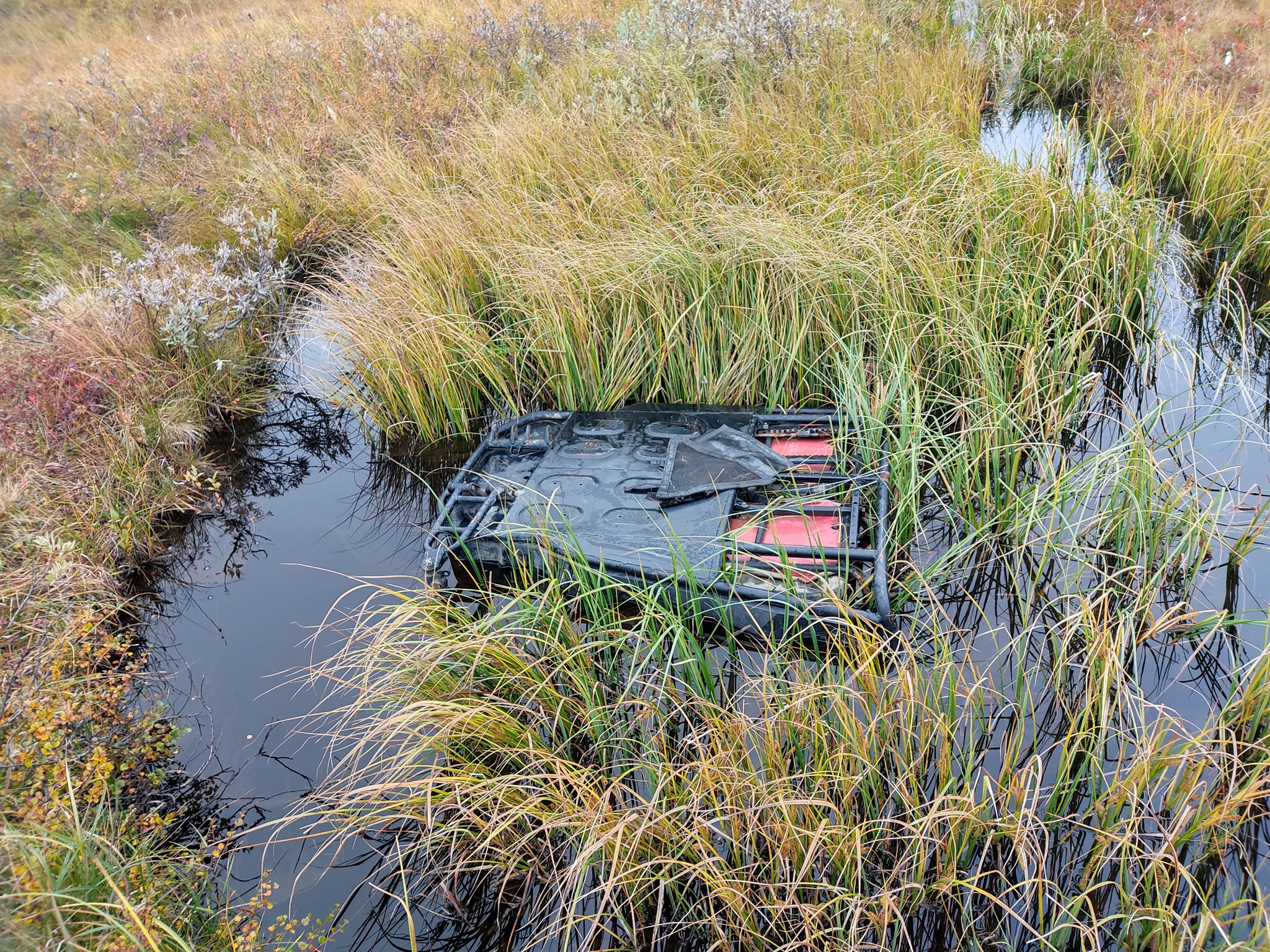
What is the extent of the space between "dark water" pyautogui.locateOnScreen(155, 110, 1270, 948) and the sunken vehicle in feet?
1.34

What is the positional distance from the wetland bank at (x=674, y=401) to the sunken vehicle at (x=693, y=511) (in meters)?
0.16

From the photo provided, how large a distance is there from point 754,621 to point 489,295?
2.79m

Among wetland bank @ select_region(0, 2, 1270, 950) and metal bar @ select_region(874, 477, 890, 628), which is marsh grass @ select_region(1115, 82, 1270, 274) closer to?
wetland bank @ select_region(0, 2, 1270, 950)

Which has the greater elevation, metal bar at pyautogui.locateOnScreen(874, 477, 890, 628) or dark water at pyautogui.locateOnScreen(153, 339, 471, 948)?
metal bar at pyautogui.locateOnScreen(874, 477, 890, 628)

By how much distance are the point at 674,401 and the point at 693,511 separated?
1107mm

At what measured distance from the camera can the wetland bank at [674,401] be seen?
82.7 inches

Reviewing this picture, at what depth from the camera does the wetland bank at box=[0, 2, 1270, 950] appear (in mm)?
2100

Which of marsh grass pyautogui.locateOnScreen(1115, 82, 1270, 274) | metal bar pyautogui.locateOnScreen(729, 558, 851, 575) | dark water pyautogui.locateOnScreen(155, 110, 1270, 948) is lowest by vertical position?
dark water pyautogui.locateOnScreen(155, 110, 1270, 948)

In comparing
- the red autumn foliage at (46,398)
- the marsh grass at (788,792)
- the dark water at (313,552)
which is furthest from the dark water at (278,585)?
the red autumn foliage at (46,398)

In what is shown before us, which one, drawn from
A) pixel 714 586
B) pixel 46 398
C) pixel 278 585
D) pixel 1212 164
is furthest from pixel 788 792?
pixel 1212 164

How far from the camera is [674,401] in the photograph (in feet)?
13.6

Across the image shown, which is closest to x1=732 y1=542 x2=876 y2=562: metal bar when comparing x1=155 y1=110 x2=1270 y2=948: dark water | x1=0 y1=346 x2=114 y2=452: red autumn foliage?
x1=155 y1=110 x2=1270 y2=948: dark water

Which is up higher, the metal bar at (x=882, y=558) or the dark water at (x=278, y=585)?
the metal bar at (x=882, y=558)

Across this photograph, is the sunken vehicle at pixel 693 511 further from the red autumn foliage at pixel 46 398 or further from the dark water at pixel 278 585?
the red autumn foliage at pixel 46 398
